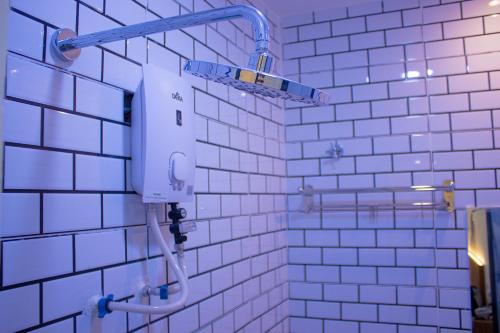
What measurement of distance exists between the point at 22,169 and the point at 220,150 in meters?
0.76

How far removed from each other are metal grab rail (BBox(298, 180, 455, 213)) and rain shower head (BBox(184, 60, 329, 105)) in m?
1.27

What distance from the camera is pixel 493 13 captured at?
176 centimetres

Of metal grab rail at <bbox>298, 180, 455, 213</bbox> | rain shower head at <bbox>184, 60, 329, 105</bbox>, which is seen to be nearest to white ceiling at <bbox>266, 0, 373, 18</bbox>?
metal grab rail at <bbox>298, 180, 455, 213</bbox>

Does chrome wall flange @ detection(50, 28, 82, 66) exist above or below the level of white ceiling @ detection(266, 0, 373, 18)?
below

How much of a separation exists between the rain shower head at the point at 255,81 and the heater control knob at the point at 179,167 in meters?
0.42

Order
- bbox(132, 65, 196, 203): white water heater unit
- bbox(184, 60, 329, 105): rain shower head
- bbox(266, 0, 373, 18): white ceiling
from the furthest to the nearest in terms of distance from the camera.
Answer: bbox(266, 0, 373, 18): white ceiling
bbox(132, 65, 196, 203): white water heater unit
bbox(184, 60, 329, 105): rain shower head

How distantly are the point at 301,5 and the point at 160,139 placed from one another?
125cm

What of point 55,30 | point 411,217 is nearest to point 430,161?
point 411,217

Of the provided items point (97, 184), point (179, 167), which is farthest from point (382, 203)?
point (97, 184)

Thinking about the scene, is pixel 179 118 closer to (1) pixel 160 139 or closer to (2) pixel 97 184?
(1) pixel 160 139

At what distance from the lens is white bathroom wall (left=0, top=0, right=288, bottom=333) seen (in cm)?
75

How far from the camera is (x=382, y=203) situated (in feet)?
6.10

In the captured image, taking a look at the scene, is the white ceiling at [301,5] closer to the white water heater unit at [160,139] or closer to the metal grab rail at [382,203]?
the metal grab rail at [382,203]

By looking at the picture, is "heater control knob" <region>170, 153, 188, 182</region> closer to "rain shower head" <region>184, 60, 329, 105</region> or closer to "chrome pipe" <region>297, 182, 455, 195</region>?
"rain shower head" <region>184, 60, 329, 105</region>
